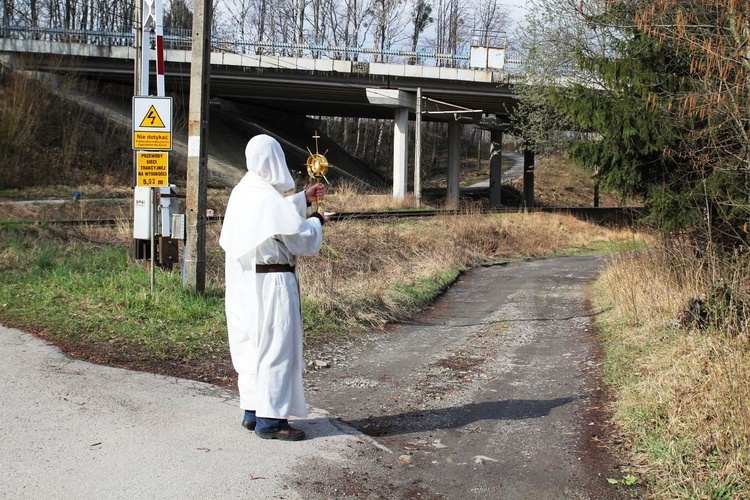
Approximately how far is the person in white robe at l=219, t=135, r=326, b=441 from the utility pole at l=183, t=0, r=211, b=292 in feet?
15.1

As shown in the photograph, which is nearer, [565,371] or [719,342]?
[719,342]

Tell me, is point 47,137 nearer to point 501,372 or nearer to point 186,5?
point 186,5

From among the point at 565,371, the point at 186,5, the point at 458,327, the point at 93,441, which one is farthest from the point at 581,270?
the point at 186,5

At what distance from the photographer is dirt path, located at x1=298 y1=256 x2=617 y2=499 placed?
511 centimetres

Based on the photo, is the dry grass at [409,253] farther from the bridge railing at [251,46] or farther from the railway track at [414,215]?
the bridge railing at [251,46]

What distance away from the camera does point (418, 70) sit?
3738 centimetres

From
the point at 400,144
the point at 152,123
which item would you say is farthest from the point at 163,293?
the point at 400,144

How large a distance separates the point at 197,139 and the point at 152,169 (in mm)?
1046

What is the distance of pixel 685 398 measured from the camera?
19.4ft

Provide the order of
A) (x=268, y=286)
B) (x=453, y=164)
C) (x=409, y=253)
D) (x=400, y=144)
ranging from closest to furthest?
(x=268, y=286)
(x=409, y=253)
(x=400, y=144)
(x=453, y=164)

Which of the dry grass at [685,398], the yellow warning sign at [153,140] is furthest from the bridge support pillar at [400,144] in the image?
the dry grass at [685,398]

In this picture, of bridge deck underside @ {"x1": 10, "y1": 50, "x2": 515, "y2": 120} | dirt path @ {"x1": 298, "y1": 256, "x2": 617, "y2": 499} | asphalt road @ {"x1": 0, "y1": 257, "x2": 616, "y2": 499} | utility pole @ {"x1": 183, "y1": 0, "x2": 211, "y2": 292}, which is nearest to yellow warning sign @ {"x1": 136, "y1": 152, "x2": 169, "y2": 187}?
utility pole @ {"x1": 183, "y1": 0, "x2": 211, "y2": 292}

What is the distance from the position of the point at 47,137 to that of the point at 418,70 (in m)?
17.3

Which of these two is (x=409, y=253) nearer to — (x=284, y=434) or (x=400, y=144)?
(x=284, y=434)
